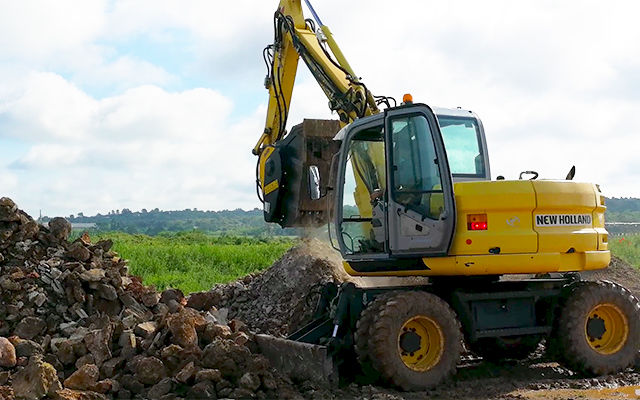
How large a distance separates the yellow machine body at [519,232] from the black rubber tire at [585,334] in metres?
0.38

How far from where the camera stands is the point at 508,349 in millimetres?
8531

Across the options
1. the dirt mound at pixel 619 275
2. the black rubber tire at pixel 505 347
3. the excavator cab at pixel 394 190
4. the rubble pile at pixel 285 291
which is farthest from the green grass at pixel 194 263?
the excavator cab at pixel 394 190

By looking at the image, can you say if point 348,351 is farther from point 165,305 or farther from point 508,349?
point 165,305

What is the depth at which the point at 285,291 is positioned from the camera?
1220 cm

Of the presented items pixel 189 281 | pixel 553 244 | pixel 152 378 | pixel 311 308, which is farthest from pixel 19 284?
pixel 189 281

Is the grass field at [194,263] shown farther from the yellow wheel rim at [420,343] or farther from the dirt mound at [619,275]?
the yellow wheel rim at [420,343]

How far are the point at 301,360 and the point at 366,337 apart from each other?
2.16 ft

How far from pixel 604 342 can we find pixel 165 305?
5.07 metres

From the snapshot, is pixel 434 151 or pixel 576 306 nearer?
pixel 434 151

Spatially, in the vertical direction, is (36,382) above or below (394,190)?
below

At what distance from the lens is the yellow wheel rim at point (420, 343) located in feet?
23.9

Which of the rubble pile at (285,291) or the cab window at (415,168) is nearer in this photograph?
the cab window at (415,168)

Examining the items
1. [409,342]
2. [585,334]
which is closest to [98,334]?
[409,342]

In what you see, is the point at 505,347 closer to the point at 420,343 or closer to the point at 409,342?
the point at 420,343
